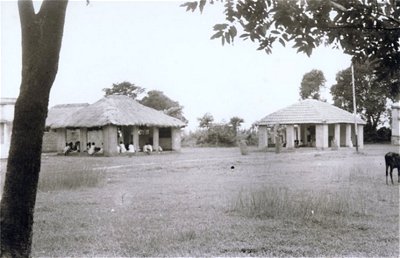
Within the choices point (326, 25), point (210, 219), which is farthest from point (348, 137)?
point (326, 25)

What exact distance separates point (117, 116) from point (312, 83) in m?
30.6

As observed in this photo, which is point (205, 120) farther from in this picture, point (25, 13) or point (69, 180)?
point (25, 13)

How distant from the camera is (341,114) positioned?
39.3m

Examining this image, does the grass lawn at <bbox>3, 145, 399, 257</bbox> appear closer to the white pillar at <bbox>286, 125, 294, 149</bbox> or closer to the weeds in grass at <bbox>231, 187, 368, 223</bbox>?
the weeds in grass at <bbox>231, 187, 368, 223</bbox>

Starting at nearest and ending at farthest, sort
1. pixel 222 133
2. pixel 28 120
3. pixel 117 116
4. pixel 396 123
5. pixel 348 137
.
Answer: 1. pixel 28 120
2. pixel 117 116
3. pixel 348 137
4. pixel 396 123
5. pixel 222 133

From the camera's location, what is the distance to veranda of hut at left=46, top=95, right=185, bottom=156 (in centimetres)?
3128

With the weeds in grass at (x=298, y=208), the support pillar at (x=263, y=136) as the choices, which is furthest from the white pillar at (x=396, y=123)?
the weeds in grass at (x=298, y=208)

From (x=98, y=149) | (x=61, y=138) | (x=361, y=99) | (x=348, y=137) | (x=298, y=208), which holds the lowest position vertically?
(x=298, y=208)

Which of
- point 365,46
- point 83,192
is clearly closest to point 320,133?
point 83,192

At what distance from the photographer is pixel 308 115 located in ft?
122

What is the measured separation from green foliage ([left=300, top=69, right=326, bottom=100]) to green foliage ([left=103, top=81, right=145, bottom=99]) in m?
19.1

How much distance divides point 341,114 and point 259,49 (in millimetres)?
37065

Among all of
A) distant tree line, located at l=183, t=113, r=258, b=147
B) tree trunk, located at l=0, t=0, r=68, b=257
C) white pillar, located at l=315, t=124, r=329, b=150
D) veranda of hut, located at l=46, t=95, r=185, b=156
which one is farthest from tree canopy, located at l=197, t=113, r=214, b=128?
tree trunk, located at l=0, t=0, r=68, b=257

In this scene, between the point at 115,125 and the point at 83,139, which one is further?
the point at 83,139
